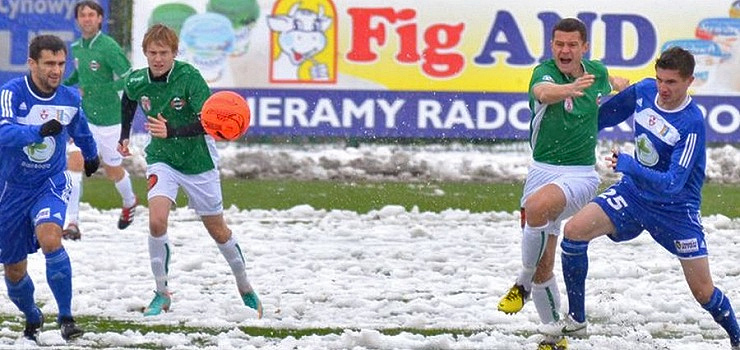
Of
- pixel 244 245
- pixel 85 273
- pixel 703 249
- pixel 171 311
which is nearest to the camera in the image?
pixel 703 249

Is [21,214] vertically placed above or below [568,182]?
below

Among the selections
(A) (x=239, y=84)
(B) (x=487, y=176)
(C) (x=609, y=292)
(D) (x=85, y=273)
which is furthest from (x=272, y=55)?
(C) (x=609, y=292)

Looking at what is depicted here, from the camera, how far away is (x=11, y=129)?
965 cm

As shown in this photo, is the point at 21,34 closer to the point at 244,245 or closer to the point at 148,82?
the point at 244,245

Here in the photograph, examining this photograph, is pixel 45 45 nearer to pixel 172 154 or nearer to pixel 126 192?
pixel 172 154

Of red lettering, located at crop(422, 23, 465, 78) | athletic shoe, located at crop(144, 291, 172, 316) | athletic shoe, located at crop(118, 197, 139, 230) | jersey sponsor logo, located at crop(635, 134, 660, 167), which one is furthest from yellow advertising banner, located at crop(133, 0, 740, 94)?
jersey sponsor logo, located at crop(635, 134, 660, 167)

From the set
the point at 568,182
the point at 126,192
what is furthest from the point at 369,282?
the point at 126,192

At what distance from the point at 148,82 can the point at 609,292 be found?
11.9ft

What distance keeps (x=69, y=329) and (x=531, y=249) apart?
2.79 meters

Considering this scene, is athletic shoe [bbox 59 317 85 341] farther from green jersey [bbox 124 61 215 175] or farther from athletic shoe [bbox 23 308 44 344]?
green jersey [bbox 124 61 215 175]

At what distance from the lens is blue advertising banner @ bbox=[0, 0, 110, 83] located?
2122 centimetres

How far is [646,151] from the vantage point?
31.3 ft

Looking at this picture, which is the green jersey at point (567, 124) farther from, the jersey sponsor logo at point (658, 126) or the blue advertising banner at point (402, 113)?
the blue advertising banner at point (402, 113)

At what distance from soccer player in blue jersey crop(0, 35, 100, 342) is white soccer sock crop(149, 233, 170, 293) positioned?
3.59ft
